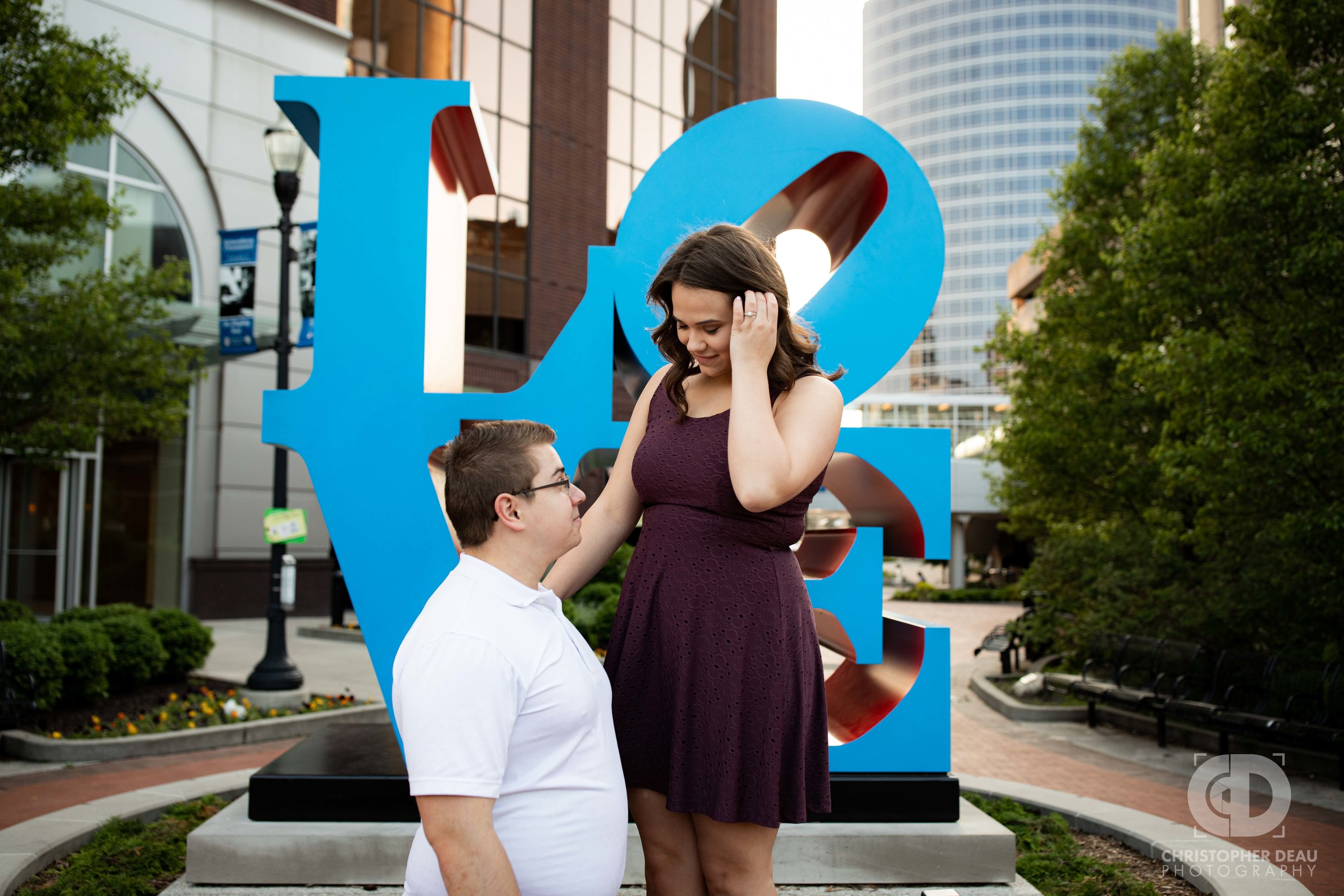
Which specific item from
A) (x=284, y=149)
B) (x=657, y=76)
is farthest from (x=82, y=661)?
(x=657, y=76)

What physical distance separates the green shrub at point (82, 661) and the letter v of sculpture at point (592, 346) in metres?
5.83

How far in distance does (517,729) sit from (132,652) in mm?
8997

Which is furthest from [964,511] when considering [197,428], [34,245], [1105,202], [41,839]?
[41,839]

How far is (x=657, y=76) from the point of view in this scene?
26734 mm

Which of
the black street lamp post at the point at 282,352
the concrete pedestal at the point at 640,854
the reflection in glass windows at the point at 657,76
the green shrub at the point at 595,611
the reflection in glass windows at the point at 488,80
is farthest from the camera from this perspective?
the reflection in glass windows at the point at 657,76

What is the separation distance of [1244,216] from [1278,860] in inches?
260

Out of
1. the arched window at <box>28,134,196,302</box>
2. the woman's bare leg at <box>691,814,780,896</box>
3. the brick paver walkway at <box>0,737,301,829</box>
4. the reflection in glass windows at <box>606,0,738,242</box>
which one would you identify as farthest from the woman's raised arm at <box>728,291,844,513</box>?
the reflection in glass windows at <box>606,0,738,242</box>

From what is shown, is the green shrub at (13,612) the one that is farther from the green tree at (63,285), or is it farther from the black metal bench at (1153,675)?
the black metal bench at (1153,675)

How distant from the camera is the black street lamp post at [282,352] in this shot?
31.4 feet

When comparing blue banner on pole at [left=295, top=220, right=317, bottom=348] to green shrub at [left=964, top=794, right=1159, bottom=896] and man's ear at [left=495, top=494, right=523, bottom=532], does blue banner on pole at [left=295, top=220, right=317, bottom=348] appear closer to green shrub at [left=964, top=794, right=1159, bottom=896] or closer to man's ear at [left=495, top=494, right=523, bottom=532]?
green shrub at [left=964, top=794, right=1159, bottom=896]

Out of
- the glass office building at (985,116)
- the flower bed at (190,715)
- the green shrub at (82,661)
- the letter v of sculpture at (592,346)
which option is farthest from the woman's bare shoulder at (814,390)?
the glass office building at (985,116)

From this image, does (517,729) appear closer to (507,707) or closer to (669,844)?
(507,707)

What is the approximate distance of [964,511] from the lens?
133ft

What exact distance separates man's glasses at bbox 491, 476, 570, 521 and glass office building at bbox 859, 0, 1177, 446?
133m
